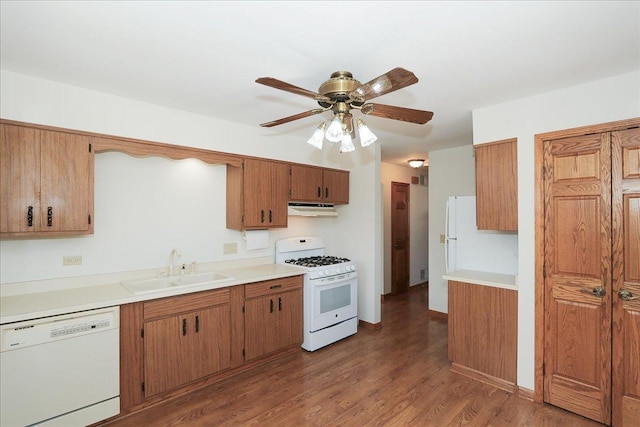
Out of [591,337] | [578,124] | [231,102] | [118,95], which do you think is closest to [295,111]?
[231,102]

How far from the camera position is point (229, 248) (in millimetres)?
3703

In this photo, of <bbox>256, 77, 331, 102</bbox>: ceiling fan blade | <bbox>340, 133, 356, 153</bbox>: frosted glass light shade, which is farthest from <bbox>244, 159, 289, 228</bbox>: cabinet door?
<bbox>256, 77, 331, 102</bbox>: ceiling fan blade

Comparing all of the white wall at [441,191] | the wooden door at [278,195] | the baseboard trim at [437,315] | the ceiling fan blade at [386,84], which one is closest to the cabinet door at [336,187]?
the wooden door at [278,195]

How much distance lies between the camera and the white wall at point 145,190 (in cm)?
244

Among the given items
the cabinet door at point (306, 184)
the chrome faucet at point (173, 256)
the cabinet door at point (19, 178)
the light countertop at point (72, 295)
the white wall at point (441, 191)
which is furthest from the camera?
the white wall at point (441, 191)

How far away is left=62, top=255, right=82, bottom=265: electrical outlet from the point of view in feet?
8.72

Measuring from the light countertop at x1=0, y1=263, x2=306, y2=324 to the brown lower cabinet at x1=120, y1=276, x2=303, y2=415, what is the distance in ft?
0.25

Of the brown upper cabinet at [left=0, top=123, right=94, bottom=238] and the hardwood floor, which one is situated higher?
the brown upper cabinet at [left=0, top=123, right=94, bottom=238]

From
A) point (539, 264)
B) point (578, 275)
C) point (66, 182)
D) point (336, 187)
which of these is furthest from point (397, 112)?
point (66, 182)

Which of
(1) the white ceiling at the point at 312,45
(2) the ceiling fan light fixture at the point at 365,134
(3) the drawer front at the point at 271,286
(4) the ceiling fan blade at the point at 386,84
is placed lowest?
(3) the drawer front at the point at 271,286

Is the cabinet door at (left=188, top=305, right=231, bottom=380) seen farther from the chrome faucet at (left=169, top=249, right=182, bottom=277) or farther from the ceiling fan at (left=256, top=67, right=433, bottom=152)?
the ceiling fan at (left=256, top=67, right=433, bottom=152)

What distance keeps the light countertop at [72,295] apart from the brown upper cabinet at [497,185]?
90.0 inches

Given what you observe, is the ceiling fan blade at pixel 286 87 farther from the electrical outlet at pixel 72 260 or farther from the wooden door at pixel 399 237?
the wooden door at pixel 399 237

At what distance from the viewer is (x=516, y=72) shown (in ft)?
7.43
